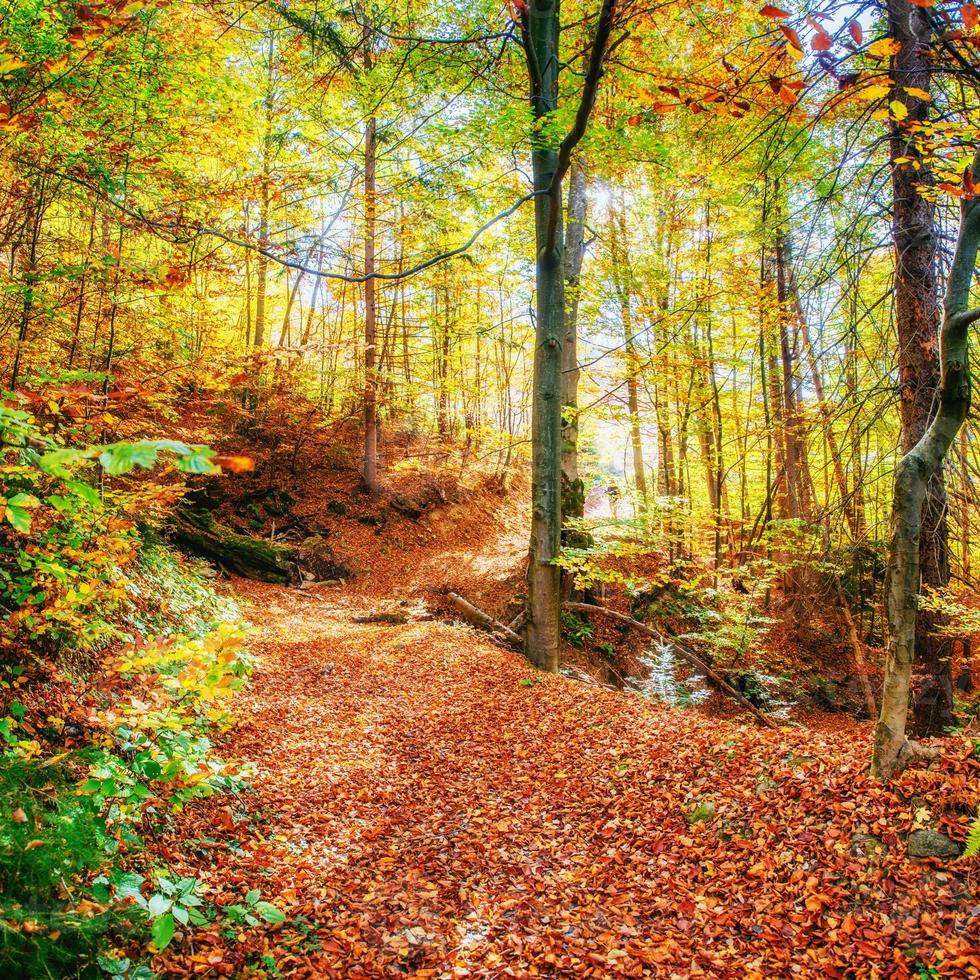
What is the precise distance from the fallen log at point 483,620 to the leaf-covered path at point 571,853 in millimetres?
2766

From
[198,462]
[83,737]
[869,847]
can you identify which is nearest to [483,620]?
[83,737]

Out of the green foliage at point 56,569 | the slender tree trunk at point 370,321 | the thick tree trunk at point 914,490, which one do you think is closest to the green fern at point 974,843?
the thick tree trunk at point 914,490

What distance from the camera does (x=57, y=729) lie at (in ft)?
10.4

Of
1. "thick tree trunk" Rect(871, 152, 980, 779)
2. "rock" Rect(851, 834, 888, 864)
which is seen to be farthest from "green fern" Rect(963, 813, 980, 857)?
"thick tree trunk" Rect(871, 152, 980, 779)

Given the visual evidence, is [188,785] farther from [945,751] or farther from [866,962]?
[945,751]

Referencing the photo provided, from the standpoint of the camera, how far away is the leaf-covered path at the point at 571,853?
8.50ft

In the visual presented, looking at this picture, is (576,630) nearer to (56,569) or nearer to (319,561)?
(319,561)

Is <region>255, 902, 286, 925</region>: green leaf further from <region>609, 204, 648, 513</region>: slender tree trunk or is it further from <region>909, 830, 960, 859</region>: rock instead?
<region>609, 204, 648, 513</region>: slender tree trunk

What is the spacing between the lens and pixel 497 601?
10.7 metres

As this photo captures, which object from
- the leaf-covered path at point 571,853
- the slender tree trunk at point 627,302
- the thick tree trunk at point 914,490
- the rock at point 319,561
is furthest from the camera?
the rock at point 319,561

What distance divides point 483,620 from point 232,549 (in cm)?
540

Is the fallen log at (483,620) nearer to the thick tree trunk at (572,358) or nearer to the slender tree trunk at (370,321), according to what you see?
the thick tree trunk at (572,358)

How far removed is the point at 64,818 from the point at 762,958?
3.23 meters

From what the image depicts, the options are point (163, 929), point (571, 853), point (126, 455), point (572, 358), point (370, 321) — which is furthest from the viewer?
point (370, 321)
